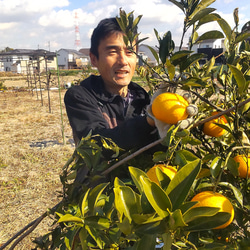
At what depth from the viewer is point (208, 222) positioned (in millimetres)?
405

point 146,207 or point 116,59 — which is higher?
point 116,59

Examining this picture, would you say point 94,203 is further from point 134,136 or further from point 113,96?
point 113,96

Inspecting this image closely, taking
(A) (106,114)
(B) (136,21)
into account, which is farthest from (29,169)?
(B) (136,21)

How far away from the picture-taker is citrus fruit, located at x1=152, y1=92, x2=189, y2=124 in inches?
25.5

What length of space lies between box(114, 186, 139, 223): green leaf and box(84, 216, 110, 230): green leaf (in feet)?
0.35

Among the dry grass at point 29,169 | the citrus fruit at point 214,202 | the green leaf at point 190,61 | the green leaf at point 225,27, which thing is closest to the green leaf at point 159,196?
the citrus fruit at point 214,202

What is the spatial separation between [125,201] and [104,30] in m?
1.02

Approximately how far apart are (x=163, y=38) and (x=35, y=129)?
232 inches

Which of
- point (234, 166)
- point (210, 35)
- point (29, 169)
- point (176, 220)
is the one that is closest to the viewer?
point (176, 220)

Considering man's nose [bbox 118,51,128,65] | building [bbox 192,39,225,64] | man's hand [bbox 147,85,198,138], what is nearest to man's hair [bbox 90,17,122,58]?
man's nose [bbox 118,51,128,65]

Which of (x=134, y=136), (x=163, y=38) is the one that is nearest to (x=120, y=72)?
(x=134, y=136)

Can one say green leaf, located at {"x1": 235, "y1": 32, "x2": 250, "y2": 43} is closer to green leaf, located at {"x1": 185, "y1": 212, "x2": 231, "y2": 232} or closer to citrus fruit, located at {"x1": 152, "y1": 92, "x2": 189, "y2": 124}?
citrus fruit, located at {"x1": 152, "y1": 92, "x2": 189, "y2": 124}

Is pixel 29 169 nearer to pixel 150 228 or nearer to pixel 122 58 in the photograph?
pixel 122 58

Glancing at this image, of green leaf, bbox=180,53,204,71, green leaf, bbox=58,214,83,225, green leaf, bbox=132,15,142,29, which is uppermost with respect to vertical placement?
green leaf, bbox=132,15,142,29
